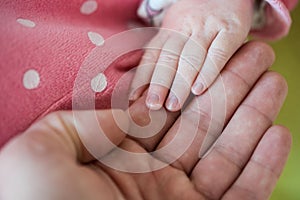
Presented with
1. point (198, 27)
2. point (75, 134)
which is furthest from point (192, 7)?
point (75, 134)

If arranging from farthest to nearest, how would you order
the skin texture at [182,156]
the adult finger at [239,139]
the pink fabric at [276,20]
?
the pink fabric at [276,20], the adult finger at [239,139], the skin texture at [182,156]

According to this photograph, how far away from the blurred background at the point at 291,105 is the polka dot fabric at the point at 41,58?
33 cm

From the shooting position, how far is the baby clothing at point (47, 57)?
0.37 m

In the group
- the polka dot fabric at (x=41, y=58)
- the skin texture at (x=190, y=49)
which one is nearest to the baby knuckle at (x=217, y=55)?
the skin texture at (x=190, y=49)

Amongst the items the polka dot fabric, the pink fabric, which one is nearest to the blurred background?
the pink fabric

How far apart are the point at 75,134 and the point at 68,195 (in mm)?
64

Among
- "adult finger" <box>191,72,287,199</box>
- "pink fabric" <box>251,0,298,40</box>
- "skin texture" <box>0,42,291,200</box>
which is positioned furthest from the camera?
"pink fabric" <box>251,0,298,40</box>

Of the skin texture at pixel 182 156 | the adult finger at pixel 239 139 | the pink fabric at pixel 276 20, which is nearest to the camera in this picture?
the skin texture at pixel 182 156

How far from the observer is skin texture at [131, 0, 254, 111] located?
44cm

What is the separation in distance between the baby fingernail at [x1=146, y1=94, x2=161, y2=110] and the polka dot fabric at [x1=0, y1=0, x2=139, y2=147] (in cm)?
4

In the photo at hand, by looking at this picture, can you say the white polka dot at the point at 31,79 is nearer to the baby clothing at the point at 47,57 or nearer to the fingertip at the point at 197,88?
the baby clothing at the point at 47,57

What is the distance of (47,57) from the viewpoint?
0.40m

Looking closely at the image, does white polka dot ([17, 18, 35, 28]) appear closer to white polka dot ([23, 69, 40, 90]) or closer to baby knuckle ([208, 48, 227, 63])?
white polka dot ([23, 69, 40, 90])

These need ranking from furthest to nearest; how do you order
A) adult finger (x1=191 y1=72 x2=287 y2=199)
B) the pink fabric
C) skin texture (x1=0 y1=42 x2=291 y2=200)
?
the pink fabric
adult finger (x1=191 y1=72 x2=287 y2=199)
skin texture (x1=0 y1=42 x2=291 y2=200)
